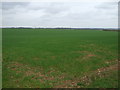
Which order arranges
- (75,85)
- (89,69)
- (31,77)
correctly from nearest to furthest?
(75,85), (31,77), (89,69)

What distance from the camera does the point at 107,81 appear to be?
7.47m

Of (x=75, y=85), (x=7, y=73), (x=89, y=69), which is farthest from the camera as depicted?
(x=89, y=69)

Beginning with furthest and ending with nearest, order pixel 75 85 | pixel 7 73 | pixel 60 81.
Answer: pixel 7 73 < pixel 60 81 < pixel 75 85

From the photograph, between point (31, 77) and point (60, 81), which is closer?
point (60, 81)

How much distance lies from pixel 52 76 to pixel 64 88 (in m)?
1.97

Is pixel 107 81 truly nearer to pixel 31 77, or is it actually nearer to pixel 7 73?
pixel 31 77

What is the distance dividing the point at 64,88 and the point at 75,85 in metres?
0.67

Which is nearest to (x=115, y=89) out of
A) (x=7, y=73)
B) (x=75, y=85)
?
(x=75, y=85)

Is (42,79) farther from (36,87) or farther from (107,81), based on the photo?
(107,81)

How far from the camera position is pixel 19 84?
7.40m


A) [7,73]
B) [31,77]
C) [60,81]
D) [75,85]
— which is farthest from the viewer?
[7,73]

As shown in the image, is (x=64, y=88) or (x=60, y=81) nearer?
(x=64, y=88)

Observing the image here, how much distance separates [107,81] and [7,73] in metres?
5.84

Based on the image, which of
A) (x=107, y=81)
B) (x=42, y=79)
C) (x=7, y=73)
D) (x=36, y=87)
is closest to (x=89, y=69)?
(x=107, y=81)
